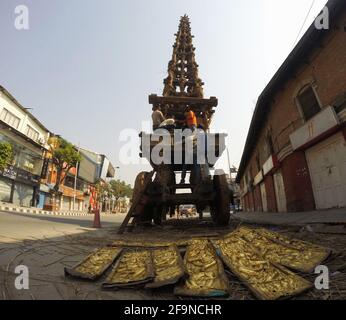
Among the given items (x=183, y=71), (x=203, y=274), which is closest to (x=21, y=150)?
(x=183, y=71)

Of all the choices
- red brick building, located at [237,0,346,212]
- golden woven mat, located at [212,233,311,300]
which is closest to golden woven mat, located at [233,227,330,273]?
golden woven mat, located at [212,233,311,300]

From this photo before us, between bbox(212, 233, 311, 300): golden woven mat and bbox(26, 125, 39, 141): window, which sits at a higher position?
bbox(26, 125, 39, 141): window

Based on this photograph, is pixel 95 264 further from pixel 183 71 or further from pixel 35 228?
pixel 183 71

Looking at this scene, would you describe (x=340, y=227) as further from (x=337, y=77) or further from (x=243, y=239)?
(x=337, y=77)

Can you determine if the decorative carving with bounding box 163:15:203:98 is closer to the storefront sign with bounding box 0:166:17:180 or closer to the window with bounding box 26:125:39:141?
the storefront sign with bounding box 0:166:17:180

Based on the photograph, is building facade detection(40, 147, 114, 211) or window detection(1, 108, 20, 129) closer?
window detection(1, 108, 20, 129)

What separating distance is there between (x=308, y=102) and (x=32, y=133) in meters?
28.2

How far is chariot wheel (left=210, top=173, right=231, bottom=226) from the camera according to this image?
5648 mm

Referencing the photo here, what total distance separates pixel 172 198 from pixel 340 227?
334 cm

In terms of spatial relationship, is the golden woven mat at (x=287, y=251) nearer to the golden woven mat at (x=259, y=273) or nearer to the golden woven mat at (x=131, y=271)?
the golden woven mat at (x=259, y=273)

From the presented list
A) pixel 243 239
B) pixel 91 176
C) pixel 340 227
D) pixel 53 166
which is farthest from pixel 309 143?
pixel 91 176

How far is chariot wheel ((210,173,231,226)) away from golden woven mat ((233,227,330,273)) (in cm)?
234

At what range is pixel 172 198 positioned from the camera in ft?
18.0
